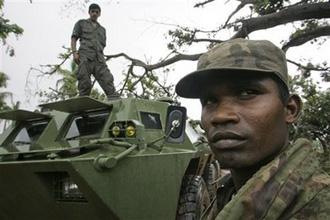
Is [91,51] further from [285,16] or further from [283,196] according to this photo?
[283,196]

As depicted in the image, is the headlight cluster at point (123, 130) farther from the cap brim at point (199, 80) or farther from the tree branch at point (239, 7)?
the tree branch at point (239, 7)

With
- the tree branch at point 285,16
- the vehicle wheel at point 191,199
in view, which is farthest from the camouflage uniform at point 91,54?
the vehicle wheel at point 191,199

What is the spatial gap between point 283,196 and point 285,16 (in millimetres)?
5547

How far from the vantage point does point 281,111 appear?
123 centimetres

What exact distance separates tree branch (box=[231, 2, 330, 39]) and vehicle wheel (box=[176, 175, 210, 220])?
1977mm

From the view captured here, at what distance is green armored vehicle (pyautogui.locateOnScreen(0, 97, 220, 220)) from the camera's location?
4.33 meters

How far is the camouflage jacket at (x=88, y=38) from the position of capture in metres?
7.07

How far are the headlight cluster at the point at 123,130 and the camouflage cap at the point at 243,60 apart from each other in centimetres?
336

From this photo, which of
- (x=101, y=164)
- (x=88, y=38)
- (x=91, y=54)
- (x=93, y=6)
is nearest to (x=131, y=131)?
(x=101, y=164)

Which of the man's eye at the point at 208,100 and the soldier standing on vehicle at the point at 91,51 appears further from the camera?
the soldier standing on vehicle at the point at 91,51

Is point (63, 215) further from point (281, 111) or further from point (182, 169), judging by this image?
point (281, 111)

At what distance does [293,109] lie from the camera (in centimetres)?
127

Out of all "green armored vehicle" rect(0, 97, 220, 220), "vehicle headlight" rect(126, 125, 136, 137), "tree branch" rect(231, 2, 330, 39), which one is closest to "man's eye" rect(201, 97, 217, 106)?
"green armored vehicle" rect(0, 97, 220, 220)

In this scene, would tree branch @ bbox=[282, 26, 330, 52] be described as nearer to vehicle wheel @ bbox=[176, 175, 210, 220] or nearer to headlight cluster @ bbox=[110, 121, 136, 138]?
vehicle wheel @ bbox=[176, 175, 210, 220]
